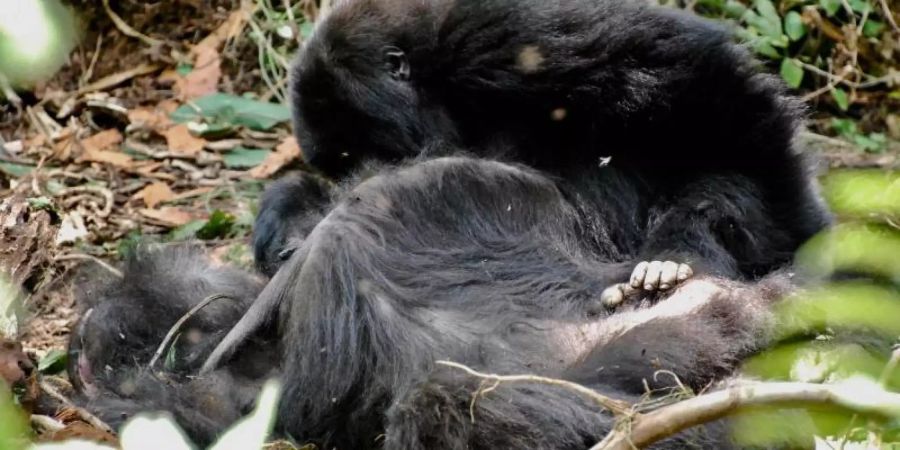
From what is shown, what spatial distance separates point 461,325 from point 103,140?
142 inches

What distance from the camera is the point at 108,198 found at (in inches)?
201

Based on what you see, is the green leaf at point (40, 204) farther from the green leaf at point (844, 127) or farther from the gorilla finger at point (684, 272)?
the green leaf at point (844, 127)

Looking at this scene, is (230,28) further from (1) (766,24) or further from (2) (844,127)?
(2) (844,127)

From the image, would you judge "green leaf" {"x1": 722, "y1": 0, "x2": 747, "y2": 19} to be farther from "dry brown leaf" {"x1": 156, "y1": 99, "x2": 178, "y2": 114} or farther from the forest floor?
"dry brown leaf" {"x1": 156, "y1": 99, "x2": 178, "y2": 114}

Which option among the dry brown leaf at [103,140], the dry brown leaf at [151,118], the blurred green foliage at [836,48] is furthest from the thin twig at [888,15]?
the dry brown leaf at [103,140]

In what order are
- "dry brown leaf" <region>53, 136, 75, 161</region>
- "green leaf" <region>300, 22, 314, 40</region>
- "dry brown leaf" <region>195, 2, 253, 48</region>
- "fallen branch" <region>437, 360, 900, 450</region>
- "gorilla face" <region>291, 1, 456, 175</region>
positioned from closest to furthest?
"fallen branch" <region>437, 360, 900, 450</region> → "gorilla face" <region>291, 1, 456, 175</region> → "dry brown leaf" <region>53, 136, 75, 161</region> → "green leaf" <region>300, 22, 314, 40</region> → "dry brown leaf" <region>195, 2, 253, 48</region>

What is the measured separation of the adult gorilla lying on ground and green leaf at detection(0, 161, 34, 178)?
218 centimetres

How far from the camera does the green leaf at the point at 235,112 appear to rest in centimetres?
574

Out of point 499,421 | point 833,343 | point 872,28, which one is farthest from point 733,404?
point 872,28

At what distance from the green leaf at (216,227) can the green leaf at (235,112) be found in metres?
1.05

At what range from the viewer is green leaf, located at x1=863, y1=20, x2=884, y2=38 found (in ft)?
18.0

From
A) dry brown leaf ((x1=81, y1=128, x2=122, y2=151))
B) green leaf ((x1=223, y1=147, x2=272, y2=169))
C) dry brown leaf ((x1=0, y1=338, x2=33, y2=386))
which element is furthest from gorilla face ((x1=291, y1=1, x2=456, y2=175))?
dry brown leaf ((x1=81, y1=128, x2=122, y2=151))

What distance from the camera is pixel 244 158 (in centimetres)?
554

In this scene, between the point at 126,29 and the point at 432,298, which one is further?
the point at 126,29
